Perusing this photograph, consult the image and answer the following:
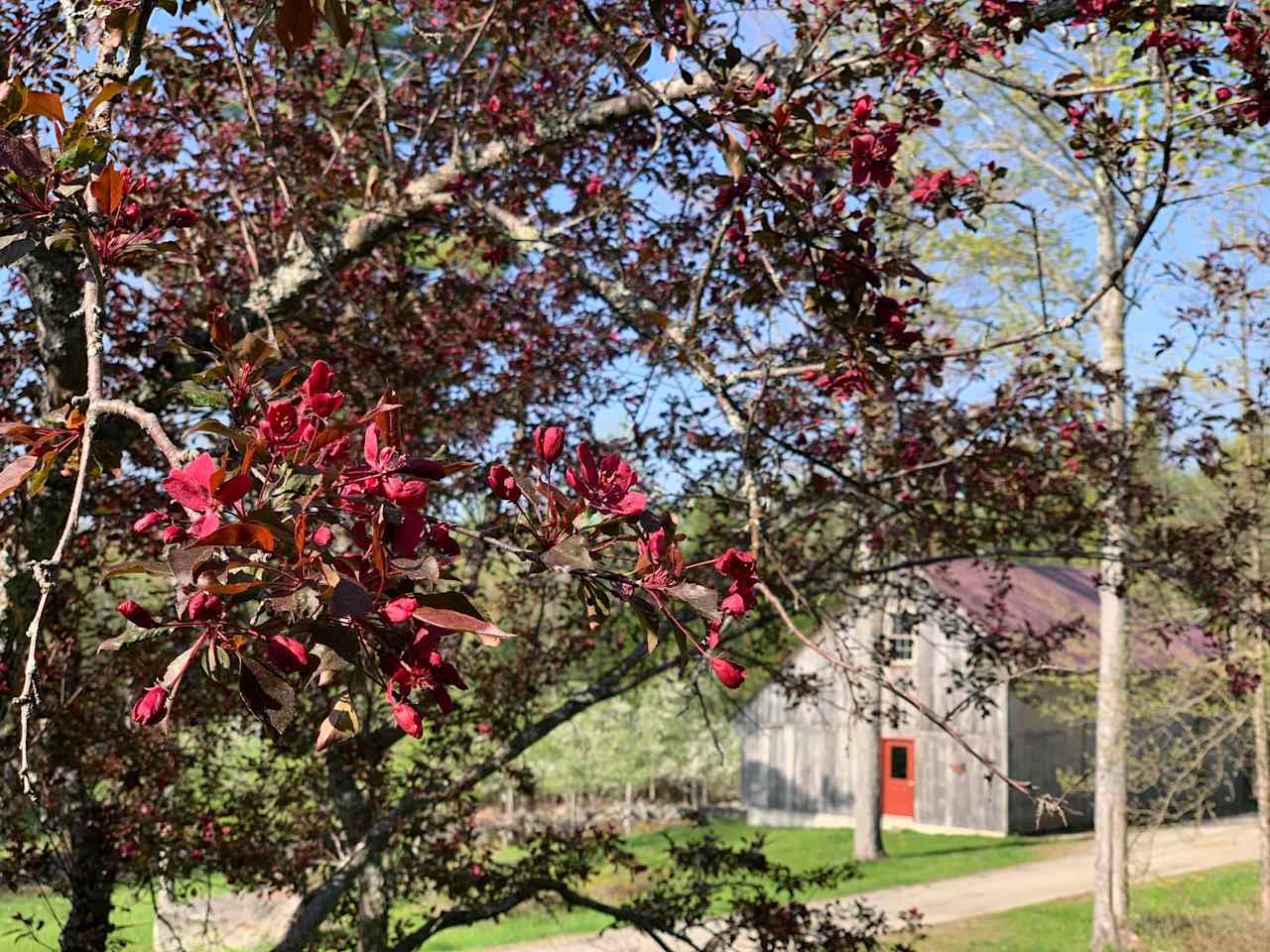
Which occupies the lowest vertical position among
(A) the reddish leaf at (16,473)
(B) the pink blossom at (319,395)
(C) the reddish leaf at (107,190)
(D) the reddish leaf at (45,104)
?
(A) the reddish leaf at (16,473)

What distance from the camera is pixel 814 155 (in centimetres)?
276

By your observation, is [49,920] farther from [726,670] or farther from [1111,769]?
[726,670]

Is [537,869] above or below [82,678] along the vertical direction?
below

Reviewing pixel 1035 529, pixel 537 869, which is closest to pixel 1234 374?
pixel 1035 529

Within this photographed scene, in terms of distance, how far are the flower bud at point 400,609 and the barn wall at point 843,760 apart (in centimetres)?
1976

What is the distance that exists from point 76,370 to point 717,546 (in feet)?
10.2

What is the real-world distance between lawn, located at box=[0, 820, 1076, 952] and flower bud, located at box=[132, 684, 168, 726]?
1163 centimetres

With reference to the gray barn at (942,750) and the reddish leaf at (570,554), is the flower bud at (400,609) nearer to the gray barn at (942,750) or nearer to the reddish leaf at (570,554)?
the reddish leaf at (570,554)

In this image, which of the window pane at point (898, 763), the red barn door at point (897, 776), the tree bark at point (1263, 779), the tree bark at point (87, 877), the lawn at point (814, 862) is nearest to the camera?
the tree bark at point (87, 877)

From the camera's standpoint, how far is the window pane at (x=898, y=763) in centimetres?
2430

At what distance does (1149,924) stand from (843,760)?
12.8 m

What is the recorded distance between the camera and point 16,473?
1.45m

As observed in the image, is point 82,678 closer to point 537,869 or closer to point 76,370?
point 76,370

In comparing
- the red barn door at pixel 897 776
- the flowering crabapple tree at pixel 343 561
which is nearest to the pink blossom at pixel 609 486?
the flowering crabapple tree at pixel 343 561
